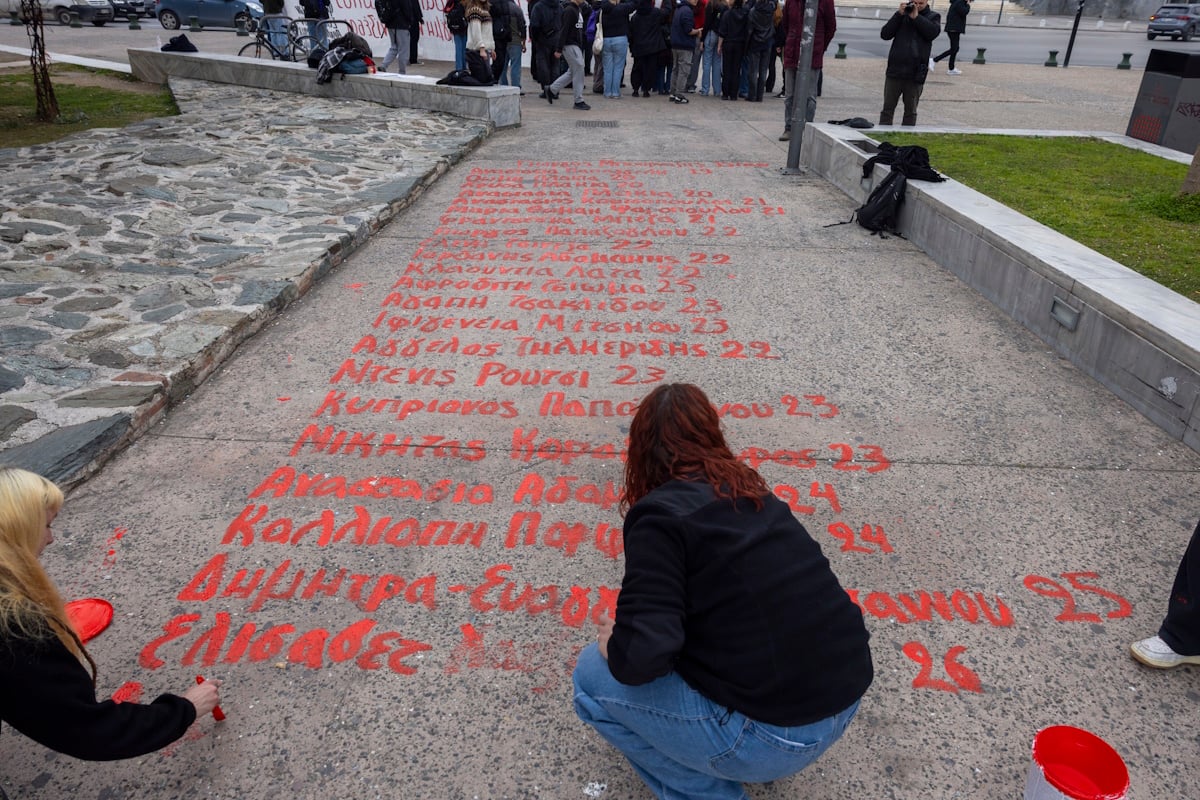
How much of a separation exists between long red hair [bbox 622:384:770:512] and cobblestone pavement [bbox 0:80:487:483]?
3.03 metres

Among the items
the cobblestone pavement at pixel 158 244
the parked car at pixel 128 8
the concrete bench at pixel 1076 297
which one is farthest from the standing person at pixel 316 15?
the parked car at pixel 128 8

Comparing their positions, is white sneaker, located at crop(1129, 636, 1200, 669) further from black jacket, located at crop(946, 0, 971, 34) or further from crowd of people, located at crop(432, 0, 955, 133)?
black jacket, located at crop(946, 0, 971, 34)

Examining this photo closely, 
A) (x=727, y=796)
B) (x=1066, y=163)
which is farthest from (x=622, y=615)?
(x=1066, y=163)

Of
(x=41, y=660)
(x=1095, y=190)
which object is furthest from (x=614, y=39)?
(x=41, y=660)

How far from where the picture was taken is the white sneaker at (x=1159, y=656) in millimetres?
2766

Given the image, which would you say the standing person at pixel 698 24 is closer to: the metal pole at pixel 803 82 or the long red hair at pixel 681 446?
the metal pole at pixel 803 82

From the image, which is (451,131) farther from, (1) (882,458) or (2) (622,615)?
(2) (622,615)

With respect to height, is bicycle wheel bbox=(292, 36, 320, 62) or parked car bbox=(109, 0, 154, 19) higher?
parked car bbox=(109, 0, 154, 19)

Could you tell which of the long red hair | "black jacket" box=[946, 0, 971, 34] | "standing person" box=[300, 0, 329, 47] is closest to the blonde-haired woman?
the long red hair

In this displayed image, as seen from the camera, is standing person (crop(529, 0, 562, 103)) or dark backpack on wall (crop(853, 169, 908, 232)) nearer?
dark backpack on wall (crop(853, 169, 908, 232))

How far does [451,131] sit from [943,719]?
1067 centimetres

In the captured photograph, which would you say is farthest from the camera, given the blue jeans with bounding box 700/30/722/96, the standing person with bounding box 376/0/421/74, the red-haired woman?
the blue jeans with bounding box 700/30/722/96

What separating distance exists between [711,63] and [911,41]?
6403 mm

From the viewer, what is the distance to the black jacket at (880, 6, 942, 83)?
9992mm
